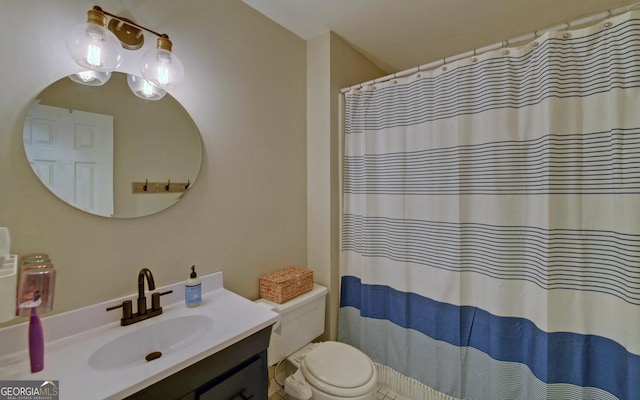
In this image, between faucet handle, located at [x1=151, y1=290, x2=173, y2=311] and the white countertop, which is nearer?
the white countertop

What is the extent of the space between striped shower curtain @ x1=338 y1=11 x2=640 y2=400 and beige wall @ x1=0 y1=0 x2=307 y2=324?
588 millimetres

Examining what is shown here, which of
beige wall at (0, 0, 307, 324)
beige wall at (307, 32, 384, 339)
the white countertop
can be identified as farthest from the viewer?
beige wall at (307, 32, 384, 339)

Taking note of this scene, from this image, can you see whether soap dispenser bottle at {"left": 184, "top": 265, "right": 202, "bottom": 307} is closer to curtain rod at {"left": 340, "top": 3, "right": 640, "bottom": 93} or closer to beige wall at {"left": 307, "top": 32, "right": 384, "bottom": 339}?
beige wall at {"left": 307, "top": 32, "right": 384, "bottom": 339}

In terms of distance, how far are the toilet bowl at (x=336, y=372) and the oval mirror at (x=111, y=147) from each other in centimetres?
115

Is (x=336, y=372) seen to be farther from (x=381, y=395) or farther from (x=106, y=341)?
(x=106, y=341)

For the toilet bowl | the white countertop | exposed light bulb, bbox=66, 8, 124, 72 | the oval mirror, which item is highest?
exposed light bulb, bbox=66, 8, 124, 72

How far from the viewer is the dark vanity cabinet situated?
31.2 inches

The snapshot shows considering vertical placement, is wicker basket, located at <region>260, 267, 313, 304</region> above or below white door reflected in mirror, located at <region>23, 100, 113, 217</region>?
below

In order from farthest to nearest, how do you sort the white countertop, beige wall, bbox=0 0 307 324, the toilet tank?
1. the toilet tank
2. beige wall, bbox=0 0 307 324
3. the white countertop

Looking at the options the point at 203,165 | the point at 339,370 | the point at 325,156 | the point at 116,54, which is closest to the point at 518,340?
the point at 339,370

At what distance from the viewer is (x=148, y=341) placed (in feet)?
3.46

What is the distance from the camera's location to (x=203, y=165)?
1358 millimetres

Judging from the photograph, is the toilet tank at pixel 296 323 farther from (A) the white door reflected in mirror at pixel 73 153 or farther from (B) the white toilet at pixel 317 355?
(A) the white door reflected in mirror at pixel 73 153

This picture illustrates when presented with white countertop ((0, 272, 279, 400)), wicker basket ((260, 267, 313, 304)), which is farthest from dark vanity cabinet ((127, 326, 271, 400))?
wicker basket ((260, 267, 313, 304))
